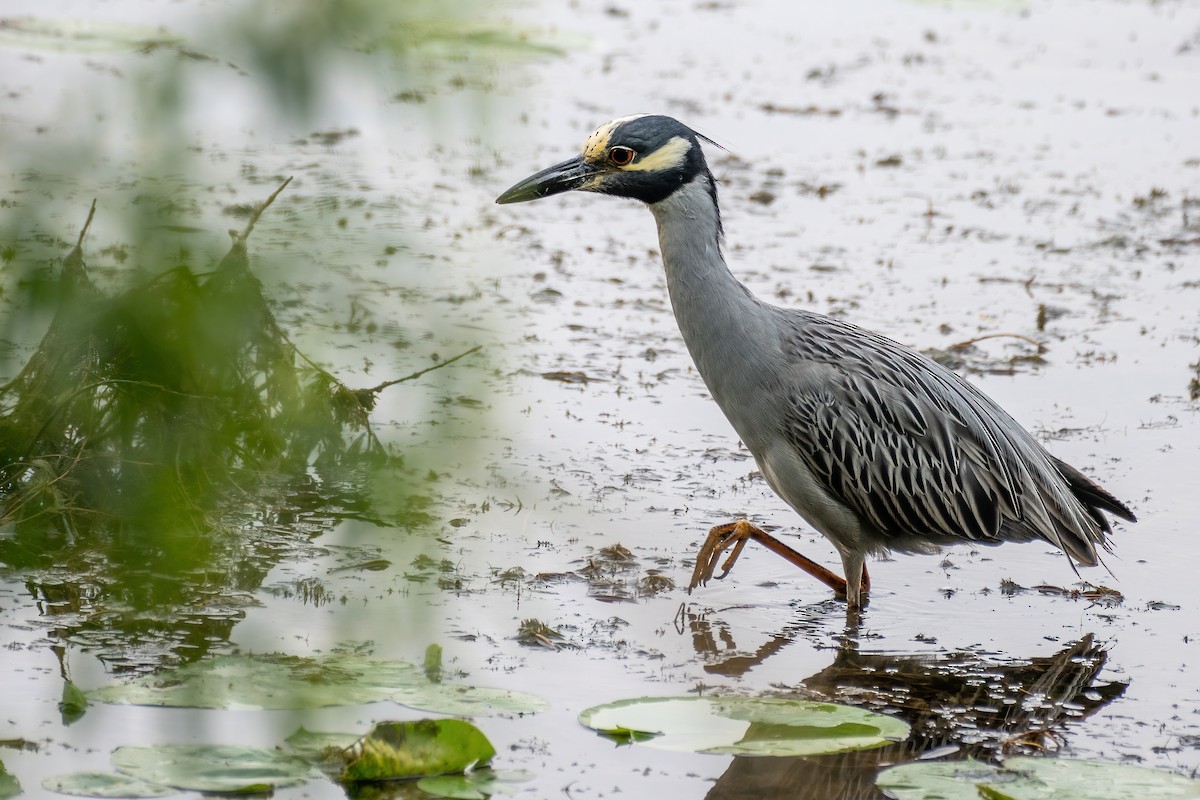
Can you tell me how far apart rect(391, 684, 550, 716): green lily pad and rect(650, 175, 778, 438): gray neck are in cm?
165

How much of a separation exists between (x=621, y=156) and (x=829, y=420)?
52.0 inches

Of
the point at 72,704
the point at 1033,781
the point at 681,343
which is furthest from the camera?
the point at 681,343

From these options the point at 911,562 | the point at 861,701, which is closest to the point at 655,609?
the point at 861,701

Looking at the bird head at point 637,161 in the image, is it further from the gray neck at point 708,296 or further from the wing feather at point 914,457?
the wing feather at point 914,457

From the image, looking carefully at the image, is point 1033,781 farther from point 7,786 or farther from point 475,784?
point 7,786

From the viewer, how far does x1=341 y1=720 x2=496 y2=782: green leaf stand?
3.97 meters

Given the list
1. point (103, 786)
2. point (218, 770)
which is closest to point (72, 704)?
point (103, 786)

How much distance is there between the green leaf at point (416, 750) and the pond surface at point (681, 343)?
0.14m

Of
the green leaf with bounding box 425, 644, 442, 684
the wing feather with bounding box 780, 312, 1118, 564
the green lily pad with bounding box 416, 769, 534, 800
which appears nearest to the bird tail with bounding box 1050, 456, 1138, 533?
the wing feather with bounding box 780, 312, 1118, 564

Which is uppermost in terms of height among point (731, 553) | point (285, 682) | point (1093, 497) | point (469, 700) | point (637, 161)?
point (637, 161)

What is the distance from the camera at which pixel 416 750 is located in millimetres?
4086

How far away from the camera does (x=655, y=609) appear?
5887 millimetres

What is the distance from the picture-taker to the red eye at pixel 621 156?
5.76 metres

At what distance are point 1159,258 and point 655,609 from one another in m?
6.74
